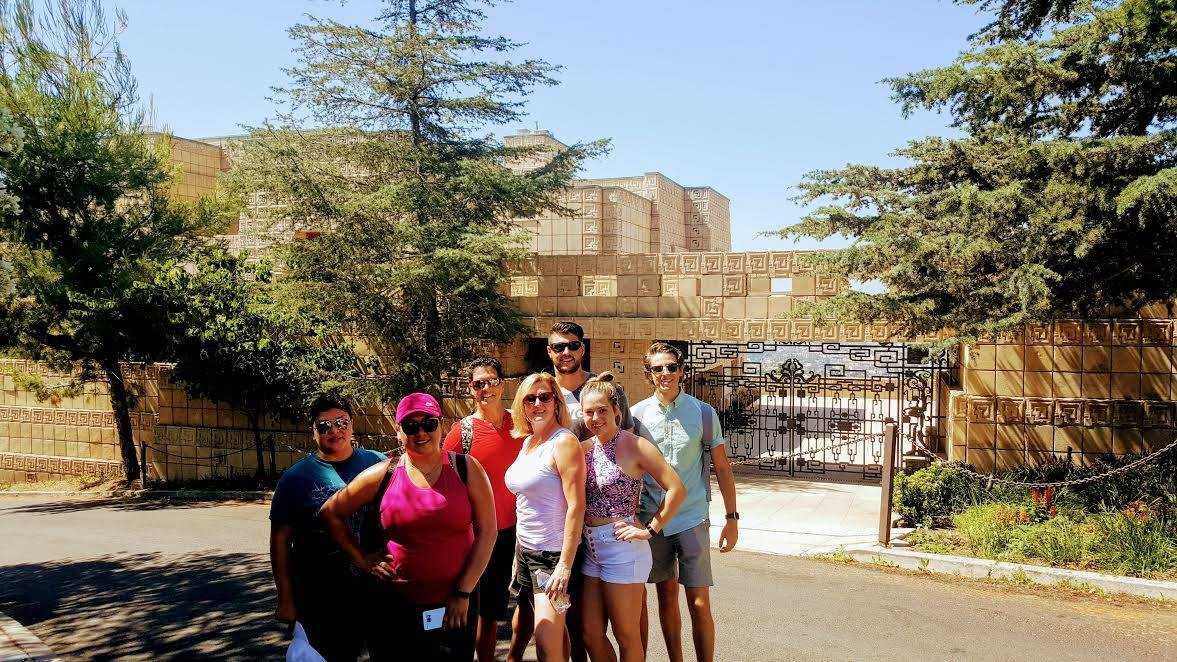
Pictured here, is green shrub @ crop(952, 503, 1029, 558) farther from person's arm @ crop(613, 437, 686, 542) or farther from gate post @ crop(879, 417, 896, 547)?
person's arm @ crop(613, 437, 686, 542)

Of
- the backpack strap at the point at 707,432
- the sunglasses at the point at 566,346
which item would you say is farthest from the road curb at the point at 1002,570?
the sunglasses at the point at 566,346

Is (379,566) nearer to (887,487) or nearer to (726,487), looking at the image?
(726,487)

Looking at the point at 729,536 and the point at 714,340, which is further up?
the point at 714,340

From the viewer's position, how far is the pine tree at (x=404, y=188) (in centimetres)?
1246

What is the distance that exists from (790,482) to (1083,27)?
271 inches

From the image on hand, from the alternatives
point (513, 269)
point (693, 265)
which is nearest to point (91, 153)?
point (513, 269)

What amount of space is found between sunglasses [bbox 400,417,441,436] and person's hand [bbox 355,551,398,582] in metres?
0.60

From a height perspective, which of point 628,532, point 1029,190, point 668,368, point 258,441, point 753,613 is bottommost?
point 753,613

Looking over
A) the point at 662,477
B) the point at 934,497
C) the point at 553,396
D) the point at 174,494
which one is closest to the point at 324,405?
the point at 553,396

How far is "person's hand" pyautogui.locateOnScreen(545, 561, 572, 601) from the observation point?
435 cm

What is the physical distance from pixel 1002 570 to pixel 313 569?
605cm

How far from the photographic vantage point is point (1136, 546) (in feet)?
24.6

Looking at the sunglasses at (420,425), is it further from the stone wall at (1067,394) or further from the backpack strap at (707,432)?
the stone wall at (1067,394)

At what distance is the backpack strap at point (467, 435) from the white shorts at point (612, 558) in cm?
97
